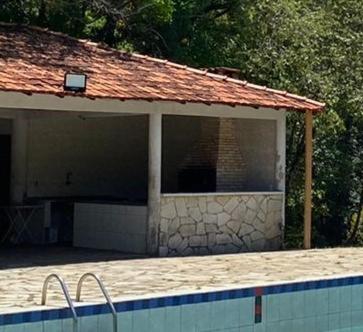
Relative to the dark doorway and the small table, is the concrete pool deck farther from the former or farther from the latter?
the dark doorway

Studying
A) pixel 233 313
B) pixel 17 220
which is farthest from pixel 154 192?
pixel 233 313

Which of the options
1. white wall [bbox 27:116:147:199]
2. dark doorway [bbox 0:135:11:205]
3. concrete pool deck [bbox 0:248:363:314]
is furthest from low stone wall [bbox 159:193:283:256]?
dark doorway [bbox 0:135:11:205]

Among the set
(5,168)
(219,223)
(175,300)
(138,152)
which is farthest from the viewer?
(138,152)

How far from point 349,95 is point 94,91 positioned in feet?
33.4

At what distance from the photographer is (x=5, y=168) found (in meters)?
21.1

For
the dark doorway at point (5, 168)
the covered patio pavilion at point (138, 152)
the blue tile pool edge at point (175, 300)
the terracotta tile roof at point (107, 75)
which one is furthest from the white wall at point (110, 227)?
the blue tile pool edge at point (175, 300)

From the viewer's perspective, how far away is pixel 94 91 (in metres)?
17.0

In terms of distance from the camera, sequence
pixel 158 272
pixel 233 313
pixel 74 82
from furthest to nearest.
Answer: pixel 74 82 < pixel 158 272 < pixel 233 313

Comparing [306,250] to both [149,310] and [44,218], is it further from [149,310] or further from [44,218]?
[149,310]

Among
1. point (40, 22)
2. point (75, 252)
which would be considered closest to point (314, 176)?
point (40, 22)

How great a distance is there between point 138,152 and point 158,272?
301 inches

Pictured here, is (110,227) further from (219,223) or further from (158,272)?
(158,272)

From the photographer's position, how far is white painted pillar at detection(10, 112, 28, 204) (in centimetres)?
2061

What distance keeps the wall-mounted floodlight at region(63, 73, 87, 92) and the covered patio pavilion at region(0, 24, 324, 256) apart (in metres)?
0.13
